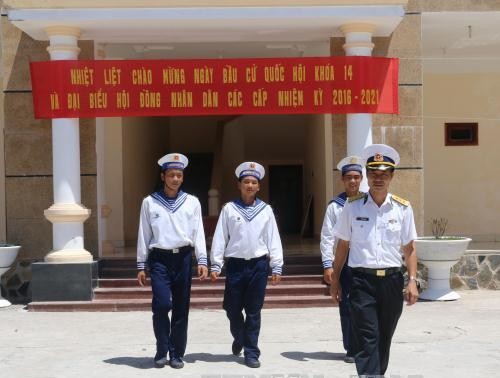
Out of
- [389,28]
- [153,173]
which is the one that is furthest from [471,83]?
[153,173]

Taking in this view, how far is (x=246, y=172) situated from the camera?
23.3ft

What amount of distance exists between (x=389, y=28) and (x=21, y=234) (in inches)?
218

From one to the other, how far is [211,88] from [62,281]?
3054 millimetres

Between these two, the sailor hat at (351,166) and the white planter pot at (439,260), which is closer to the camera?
the sailor hat at (351,166)

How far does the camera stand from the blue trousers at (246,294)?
7.06m

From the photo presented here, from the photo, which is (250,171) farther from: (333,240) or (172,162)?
(333,240)

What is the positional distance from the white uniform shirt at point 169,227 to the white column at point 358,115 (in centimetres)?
358

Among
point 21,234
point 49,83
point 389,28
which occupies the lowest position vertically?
point 21,234

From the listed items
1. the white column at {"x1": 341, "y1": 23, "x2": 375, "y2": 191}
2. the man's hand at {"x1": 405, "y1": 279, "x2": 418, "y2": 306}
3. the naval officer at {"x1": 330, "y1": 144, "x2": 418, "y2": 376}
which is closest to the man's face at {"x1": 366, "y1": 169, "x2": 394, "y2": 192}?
the naval officer at {"x1": 330, "y1": 144, "x2": 418, "y2": 376}

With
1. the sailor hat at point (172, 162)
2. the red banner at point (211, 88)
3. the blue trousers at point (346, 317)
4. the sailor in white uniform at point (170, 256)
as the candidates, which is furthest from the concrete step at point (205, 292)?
the sailor hat at point (172, 162)

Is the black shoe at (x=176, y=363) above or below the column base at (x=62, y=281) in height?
below

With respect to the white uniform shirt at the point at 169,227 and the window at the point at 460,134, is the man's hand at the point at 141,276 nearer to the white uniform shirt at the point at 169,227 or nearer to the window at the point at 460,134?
the white uniform shirt at the point at 169,227

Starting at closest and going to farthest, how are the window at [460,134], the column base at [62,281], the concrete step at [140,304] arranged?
the concrete step at [140,304] < the column base at [62,281] < the window at [460,134]

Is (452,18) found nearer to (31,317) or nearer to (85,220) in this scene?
(85,220)
